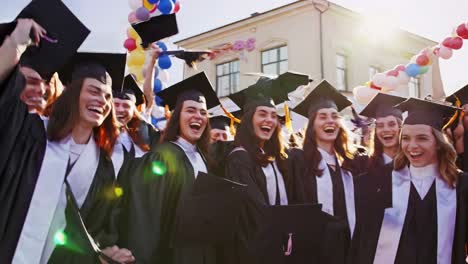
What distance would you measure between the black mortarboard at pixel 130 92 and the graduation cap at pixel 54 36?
1699 millimetres

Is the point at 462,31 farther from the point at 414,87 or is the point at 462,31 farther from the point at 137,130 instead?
the point at 414,87

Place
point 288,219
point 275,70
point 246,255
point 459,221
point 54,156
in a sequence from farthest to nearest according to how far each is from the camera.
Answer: point 275,70 → point 246,255 → point 288,219 → point 459,221 → point 54,156

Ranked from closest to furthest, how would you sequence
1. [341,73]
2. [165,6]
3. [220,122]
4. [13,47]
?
[13,47], [220,122], [165,6], [341,73]

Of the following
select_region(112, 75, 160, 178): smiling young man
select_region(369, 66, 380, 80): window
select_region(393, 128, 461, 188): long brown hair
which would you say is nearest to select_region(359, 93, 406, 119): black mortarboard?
select_region(393, 128, 461, 188): long brown hair

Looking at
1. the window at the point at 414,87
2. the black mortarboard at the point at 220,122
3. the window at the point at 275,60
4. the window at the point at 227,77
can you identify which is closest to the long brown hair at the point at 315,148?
the black mortarboard at the point at 220,122

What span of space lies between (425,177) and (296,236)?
3.64ft

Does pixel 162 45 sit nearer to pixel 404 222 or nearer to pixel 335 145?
pixel 335 145

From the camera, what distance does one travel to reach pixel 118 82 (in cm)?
382

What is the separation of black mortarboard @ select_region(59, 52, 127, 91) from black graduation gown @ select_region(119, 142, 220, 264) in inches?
28.9

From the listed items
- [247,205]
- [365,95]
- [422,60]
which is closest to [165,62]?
[365,95]

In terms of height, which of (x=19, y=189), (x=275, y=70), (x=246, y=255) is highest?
(x=275, y=70)

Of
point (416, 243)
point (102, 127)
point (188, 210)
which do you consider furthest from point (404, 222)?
point (102, 127)

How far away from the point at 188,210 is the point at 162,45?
414 cm

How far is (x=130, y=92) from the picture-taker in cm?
512
